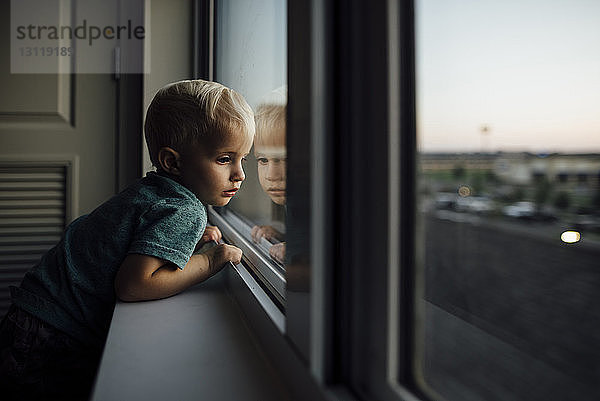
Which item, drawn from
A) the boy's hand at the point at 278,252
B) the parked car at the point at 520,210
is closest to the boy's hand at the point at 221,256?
the boy's hand at the point at 278,252

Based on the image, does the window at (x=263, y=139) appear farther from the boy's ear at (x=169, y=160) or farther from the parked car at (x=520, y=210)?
the parked car at (x=520, y=210)

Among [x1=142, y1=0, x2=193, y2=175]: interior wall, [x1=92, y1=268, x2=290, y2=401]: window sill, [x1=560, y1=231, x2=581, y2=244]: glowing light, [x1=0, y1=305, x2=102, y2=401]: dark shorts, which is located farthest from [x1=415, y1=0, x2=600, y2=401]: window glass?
[x1=142, y1=0, x2=193, y2=175]: interior wall

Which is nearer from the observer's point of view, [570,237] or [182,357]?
[570,237]

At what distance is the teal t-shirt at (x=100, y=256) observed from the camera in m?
0.81

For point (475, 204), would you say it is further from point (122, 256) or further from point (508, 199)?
point (122, 256)

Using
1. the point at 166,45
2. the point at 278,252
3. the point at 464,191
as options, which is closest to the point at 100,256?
the point at 278,252

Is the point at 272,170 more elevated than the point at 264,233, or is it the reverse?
the point at 272,170

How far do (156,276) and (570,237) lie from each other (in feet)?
2.18

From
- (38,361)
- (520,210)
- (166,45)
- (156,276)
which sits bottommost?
(38,361)

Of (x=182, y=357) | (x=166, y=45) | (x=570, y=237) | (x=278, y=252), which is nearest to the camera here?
(x=570, y=237)

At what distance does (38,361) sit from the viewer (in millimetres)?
844

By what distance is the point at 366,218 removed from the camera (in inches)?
16.1

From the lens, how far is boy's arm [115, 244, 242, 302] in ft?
2.55

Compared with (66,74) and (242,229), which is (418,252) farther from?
(66,74)
